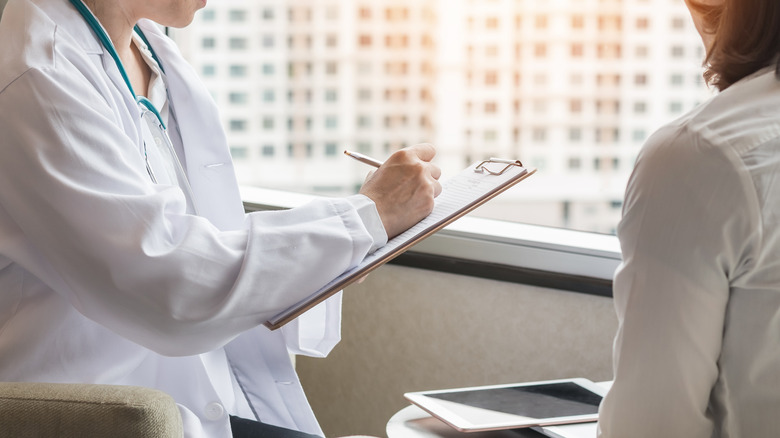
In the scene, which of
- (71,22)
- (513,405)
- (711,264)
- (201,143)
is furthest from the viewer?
(201,143)

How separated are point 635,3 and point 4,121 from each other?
142 centimetres

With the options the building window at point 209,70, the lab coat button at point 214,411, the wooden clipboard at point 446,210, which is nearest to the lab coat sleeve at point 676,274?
the wooden clipboard at point 446,210

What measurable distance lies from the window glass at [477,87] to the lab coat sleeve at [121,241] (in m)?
1.08

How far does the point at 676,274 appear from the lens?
31.9 inches

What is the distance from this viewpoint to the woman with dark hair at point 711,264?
790mm

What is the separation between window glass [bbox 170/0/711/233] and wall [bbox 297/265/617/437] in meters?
0.24

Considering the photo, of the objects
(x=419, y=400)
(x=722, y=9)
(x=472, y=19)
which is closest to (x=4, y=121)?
(x=419, y=400)

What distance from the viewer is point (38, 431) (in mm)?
1007

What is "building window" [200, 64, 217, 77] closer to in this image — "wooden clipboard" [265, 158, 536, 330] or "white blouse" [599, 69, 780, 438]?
"wooden clipboard" [265, 158, 536, 330]

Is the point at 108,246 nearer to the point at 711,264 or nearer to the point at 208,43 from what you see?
the point at 711,264

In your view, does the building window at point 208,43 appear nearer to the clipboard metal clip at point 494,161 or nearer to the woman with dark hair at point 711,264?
the clipboard metal clip at point 494,161

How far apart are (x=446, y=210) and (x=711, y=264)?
463 mm

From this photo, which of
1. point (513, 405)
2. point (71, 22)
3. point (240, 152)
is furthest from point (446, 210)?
point (240, 152)

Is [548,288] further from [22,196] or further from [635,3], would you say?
[22,196]
